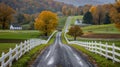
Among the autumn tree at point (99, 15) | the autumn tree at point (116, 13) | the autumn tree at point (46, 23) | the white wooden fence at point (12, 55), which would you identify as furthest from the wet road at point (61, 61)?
the autumn tree at point (99, 15)

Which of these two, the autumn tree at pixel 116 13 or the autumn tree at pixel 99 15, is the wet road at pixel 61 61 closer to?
the autumn tree at pixel 116 13

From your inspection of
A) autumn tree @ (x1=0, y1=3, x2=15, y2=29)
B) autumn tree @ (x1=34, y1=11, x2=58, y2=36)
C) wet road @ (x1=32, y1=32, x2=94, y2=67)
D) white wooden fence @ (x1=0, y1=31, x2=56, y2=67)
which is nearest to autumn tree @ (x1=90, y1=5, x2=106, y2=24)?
autumn tree @ (x1=0, y1=3, x2=15, y2=29)

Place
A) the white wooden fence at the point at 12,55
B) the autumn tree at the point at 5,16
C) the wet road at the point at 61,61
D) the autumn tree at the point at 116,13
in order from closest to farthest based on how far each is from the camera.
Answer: the white wooden fence at the point at 12,55 < the wet road at the point at 61,61 < the autumn tree at the point at 116,13 < the autumn tree at the point at 5,16

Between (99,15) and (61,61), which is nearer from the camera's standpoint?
(61,61)

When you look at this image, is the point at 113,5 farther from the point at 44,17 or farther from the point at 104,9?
the point at 104,9

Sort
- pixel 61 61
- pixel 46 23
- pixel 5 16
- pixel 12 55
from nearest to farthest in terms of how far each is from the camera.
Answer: pixel 61 61 < pixel 12 55 < pixel 46 23 < pixel 5 16

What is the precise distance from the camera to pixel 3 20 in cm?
13412

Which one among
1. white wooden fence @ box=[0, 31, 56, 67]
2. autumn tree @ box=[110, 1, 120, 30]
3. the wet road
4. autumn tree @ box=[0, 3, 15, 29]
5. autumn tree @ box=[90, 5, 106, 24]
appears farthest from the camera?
autumn tree @ box=[90, 5, 106, 24]

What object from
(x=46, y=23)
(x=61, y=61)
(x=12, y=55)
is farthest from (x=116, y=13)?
(x=46, y=23)

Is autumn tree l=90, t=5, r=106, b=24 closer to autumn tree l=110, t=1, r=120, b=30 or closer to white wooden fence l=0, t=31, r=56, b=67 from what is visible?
autumn tree l=110, t=1, r=120, b=30

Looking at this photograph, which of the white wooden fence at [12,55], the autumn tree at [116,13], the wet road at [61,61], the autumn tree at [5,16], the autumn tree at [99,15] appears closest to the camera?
the white wooden fence at [12,55]

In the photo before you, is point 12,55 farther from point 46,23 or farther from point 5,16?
point 5,16

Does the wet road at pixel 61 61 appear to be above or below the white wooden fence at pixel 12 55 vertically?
below

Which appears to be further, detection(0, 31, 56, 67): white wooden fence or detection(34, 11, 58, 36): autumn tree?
detection(34, 11, 58, 36): autumn tree
